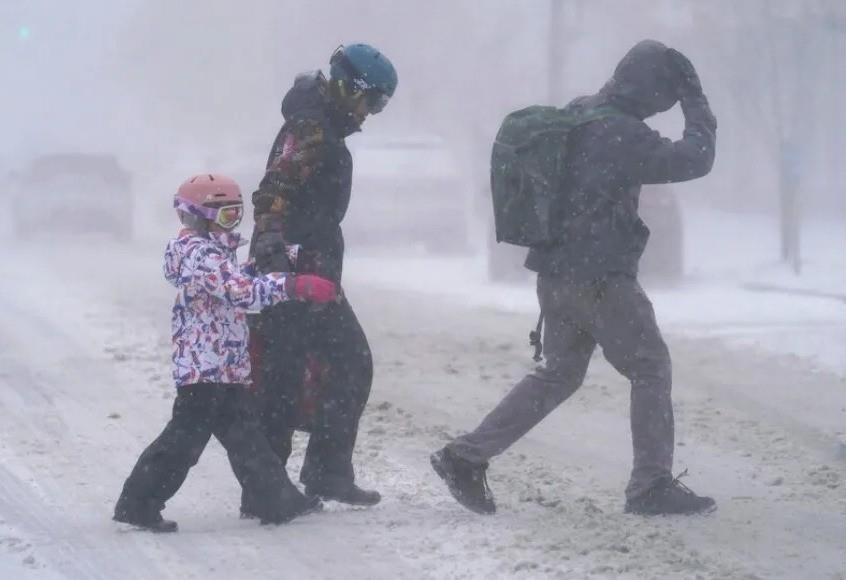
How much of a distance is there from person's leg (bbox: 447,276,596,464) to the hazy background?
880 cm

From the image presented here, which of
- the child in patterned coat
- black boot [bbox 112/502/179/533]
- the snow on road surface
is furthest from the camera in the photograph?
black boot [bbox 112/502/179/533]

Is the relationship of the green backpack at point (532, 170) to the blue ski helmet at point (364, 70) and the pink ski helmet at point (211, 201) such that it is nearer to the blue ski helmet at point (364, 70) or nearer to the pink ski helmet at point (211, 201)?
the blue ski helmet at point (364, 70)

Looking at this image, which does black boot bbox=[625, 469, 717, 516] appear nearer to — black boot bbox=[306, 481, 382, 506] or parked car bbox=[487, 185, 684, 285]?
black boot bbox=[306, 481, 382, 506]

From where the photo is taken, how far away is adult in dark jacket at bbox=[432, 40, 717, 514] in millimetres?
5113

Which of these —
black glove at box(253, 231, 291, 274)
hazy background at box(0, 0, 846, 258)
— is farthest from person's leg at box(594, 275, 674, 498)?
hazy background at box(0, 0, 846, 258)

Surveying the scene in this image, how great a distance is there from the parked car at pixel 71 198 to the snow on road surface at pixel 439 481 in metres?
12.7

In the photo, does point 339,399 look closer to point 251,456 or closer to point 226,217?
point 251,456

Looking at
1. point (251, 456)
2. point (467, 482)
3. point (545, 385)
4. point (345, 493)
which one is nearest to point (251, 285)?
point (251, 456)

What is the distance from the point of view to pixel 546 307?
5.31 meters

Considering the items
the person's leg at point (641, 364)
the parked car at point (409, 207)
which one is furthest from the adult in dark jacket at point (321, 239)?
the parked car at point (409, 207)

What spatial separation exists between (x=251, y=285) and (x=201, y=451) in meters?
0.70

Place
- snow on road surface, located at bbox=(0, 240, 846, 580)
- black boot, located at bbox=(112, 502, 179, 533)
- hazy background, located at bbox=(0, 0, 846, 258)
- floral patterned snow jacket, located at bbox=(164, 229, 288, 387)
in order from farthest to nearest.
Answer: hazy background, located at bbox=(0, 0, 846, 258) < black boot, located at bbox=(112, 502, 179, 533) < floral patterned snow jacket, located at bbox=(164, 229, 288, 387) < snow on road surface, located at bbox=(0, 240, 846, 580)

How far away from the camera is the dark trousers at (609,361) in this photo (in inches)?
202

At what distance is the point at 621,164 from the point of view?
201 inches
